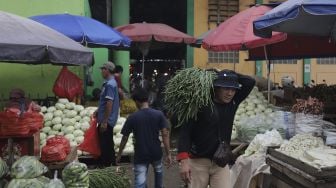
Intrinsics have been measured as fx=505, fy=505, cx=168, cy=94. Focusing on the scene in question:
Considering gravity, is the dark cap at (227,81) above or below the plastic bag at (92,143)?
above

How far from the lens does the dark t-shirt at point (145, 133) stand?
6.09m

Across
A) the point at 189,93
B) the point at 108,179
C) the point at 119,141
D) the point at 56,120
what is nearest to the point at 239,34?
the point at 119,141

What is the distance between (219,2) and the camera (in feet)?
50.2

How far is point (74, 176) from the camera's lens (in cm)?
516

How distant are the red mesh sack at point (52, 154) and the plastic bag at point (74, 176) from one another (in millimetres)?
504

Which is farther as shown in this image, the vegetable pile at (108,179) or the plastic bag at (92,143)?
the plastic bag at (92,143)

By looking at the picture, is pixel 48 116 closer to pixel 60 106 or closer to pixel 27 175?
pixel 60 106

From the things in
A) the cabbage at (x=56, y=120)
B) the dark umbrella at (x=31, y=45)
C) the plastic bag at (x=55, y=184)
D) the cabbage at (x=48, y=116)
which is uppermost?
the dark umbrella at (x=31, y=45)

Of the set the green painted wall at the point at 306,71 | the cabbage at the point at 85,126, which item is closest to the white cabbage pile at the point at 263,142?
the cabbage at the point at 85,126

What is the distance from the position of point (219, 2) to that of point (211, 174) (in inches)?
436

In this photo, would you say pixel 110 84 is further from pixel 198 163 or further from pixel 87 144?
pixel 198 163

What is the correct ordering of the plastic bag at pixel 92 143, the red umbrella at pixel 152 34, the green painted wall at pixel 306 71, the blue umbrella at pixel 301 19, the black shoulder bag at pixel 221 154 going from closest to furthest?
the black shoulder bag at pixel 221 154 < the blue umbrella at pixel 301 19 < the plastic bag at pixel 92 143 < the red umbrella at pixel 152 34 < the green painted wall at pixel 306 71

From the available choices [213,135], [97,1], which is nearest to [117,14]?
[97,1]

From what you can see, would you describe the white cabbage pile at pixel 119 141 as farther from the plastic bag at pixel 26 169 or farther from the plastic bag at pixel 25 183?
the plastic bag at pixel 25 183
